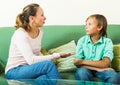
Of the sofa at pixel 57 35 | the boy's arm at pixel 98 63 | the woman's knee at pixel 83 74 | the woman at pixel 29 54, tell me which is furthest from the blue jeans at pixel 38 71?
the sofa at pixel 57 35

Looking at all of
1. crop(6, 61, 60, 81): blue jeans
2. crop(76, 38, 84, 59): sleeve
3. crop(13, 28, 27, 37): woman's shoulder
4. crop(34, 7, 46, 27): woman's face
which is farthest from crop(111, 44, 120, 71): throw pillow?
crop(13, 28, 27, 37): woman's shoulder

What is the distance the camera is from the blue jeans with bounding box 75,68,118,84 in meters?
2.24

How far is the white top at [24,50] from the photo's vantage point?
224 cm

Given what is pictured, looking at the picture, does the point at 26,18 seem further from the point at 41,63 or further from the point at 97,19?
the point at 97,19

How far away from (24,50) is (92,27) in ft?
2.02

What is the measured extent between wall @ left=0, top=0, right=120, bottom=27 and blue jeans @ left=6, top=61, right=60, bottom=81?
889 mm

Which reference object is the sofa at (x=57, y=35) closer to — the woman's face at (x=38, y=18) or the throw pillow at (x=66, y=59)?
the throw pillow at (x=66, y=59)

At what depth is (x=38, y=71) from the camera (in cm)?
221

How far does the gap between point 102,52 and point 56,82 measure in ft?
2.23

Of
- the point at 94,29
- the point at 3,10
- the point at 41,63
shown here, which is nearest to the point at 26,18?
the point at 41,63

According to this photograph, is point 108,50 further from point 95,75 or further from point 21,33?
point 21,33

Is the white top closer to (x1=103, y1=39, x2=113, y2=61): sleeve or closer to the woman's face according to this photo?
the woman's face

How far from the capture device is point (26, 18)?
2.38 meters

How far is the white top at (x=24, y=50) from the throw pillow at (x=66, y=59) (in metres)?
0.21
